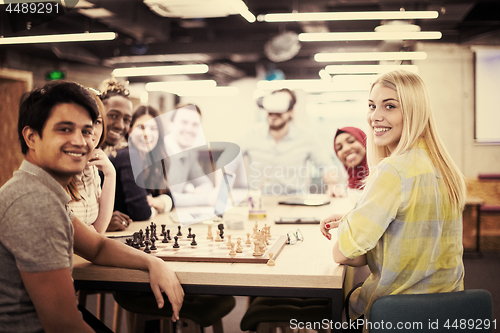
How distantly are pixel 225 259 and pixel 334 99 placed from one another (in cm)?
1007

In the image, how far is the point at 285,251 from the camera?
1.87m

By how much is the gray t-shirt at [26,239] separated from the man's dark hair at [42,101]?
14 cm

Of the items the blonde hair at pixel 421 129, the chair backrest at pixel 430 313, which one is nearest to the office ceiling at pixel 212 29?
the blonde hair at pixel 421 129

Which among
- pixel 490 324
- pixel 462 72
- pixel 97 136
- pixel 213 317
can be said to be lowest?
pixel 213 317

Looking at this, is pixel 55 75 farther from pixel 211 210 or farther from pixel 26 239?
pixel 26 239

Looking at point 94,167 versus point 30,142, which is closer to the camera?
point 30,142

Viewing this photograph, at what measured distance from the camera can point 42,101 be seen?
1334 mm

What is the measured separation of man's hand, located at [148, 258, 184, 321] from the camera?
1477 millimetres

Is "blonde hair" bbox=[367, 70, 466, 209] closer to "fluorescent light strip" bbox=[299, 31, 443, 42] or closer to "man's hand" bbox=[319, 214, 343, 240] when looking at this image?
"man's hand" bbox=[319, 214, 343, 240]

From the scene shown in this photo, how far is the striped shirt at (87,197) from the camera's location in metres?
2.09

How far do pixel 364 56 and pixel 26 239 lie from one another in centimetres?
499

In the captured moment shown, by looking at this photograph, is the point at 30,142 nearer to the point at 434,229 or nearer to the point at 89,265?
the point at 89,265

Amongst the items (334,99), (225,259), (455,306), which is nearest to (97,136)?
(225,259)

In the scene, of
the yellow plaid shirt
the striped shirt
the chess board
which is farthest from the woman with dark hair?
the yellow plaid shirt
